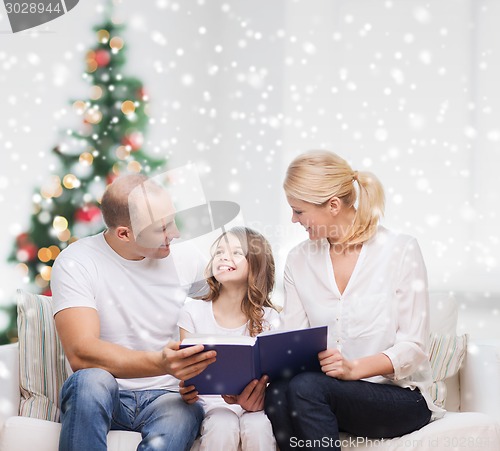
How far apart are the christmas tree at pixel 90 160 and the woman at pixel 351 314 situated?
1.25 metres

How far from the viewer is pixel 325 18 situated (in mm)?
3496

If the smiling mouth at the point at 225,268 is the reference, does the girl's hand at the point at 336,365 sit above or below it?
below

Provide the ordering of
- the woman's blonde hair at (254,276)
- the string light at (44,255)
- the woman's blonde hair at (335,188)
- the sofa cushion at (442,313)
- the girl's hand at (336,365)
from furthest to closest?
the string light at (44,255), the sofa cushion at (442,313), the woman's blonde hair at (254,276), the woman's blonde hair at (335,188), the girl's hand at (336,365)

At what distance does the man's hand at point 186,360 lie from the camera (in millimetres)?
1647

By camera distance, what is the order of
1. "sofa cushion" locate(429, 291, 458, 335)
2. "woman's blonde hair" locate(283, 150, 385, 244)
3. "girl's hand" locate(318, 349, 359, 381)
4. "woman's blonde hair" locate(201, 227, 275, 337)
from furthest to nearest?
"sofa cushion" locate(429, 291, 458, 335), "woman's blonde hair" locate(201, 227, 275, 337), "woman's blonde hair" locate(283, 150, 385, 244), "girl's hand" locate(318, 349, 359, 381)

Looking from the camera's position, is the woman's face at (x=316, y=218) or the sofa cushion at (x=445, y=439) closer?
the sofa cushion at (x=445, y=439)

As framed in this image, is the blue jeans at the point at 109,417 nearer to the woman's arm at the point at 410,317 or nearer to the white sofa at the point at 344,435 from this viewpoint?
the white sofa at the point at 344,435

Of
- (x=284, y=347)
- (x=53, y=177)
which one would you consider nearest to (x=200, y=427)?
(x=284, y=347)

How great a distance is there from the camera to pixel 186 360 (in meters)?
1.67

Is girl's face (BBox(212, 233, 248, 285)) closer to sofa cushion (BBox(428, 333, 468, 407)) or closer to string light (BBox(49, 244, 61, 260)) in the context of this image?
sofa cushion (BBox(428, 333, 468, 407))

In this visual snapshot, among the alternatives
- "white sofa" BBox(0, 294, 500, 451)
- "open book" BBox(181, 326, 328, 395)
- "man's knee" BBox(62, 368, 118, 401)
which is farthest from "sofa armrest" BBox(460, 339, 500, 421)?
"man's knee" BBox(62, 368, 118, 401)

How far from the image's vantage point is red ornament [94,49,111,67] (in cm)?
303

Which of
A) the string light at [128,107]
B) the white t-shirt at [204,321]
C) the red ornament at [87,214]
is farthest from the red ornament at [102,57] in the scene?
the white t-shirt at [204,321]

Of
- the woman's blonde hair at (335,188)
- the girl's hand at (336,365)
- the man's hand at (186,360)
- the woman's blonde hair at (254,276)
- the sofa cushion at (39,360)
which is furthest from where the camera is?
the woman's blonde hair at (254,276)
